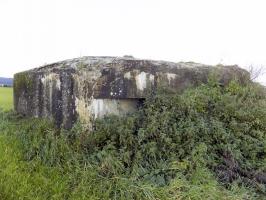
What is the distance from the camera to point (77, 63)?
18.2 feet

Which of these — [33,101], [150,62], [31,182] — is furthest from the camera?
[33,101]

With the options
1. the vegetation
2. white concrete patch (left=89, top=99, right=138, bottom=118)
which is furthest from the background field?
white concrete patch (left=89, top=99, right=138, bottom=118)

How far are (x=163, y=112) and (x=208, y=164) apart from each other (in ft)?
3.01

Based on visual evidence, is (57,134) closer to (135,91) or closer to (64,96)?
(64,96)

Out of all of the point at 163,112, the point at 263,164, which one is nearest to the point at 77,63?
the point at 163,112

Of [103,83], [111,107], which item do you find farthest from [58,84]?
[111,107]

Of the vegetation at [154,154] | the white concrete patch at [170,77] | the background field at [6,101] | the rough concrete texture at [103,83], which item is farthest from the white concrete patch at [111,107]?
the background field at [6,101]

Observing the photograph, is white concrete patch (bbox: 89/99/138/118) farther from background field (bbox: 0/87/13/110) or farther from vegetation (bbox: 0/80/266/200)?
background field (bbox: 0/87/13/110)

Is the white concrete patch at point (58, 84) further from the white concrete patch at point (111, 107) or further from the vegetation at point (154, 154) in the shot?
the white concrete patch at point (111, 107)

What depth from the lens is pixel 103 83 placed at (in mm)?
5352

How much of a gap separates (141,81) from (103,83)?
0.59 meters

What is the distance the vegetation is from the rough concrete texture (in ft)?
0.76

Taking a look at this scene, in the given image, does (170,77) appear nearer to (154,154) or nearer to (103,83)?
(103,83)

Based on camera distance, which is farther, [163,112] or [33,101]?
[33,101]
